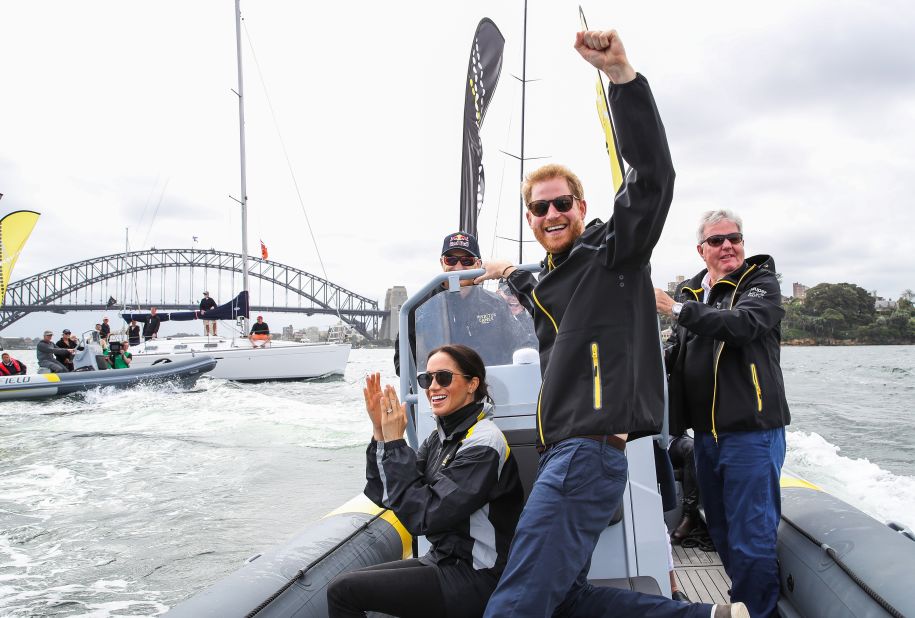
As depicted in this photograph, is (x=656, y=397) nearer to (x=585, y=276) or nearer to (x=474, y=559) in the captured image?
(x=585, y=276)

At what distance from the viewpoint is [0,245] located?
1714 cm

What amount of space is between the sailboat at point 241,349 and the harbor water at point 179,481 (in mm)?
6124

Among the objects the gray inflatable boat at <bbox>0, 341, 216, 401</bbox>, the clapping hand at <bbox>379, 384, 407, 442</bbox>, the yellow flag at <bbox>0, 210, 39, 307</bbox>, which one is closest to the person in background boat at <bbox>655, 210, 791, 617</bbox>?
the clapping hand at <bbox>379, 384, 407, 442</bbox>

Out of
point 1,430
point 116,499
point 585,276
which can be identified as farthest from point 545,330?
point 1,430

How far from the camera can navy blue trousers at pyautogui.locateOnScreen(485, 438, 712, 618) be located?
1.42m

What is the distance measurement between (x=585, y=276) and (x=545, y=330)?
8.9 inches

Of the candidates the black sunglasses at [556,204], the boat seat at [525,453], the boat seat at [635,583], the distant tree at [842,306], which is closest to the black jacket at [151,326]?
the boat seat at [525,453]

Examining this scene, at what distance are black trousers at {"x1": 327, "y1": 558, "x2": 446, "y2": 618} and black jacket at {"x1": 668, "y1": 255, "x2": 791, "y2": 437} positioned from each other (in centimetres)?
127

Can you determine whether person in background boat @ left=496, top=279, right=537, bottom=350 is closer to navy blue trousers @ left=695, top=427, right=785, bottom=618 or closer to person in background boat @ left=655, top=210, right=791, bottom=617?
person in background boat @ left=655, top=210, right=791, bottom=617

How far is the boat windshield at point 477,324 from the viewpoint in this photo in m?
2.66

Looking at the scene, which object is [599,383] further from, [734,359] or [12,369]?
[12,369]

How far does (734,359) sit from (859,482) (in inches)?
207

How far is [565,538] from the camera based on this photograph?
56.8 inches

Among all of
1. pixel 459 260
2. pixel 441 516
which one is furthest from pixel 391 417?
pixel 459 260
